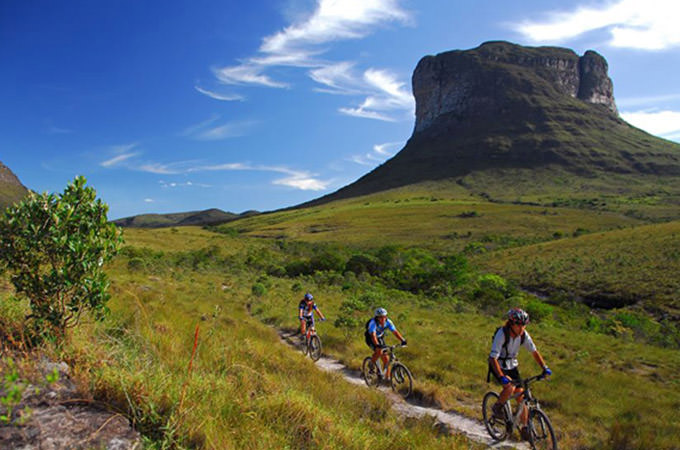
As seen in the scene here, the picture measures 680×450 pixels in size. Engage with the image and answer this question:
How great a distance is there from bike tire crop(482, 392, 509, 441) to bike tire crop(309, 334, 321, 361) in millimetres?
6615

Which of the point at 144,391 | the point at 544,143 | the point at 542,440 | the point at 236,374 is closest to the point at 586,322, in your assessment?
the point at 542,440

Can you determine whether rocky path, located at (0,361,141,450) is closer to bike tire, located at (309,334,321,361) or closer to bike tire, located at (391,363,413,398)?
bike tire, located at (391,363,413,398)

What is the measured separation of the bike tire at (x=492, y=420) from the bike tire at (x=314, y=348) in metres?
6.62

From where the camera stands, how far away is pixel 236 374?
675 cm

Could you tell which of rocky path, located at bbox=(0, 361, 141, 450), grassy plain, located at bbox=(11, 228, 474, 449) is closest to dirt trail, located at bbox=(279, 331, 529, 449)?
grassy plain, located at bbox=(11, 228, 474, 449)

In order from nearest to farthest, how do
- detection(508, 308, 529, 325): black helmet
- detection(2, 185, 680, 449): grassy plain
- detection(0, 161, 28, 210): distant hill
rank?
detection(2, 185, 680, 449): grassy plain, detection(508, 308, 529, 325): black helmet, detection(0, 161, 28, 210): distant hill

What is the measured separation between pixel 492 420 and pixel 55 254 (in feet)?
26.9

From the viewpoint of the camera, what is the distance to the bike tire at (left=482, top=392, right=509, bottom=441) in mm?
7715

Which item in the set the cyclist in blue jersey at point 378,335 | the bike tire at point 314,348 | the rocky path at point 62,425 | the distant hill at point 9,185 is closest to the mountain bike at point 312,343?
the bike tire at point 314,348

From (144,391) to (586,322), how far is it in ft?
102

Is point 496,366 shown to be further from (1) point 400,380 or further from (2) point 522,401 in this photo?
(1) point 400,380

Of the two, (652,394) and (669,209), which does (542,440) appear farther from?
(669,209)

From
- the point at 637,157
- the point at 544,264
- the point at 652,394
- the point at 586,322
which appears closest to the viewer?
the point at 652,394

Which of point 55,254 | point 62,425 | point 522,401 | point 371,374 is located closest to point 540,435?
point 522,401
